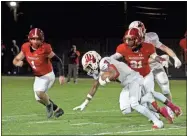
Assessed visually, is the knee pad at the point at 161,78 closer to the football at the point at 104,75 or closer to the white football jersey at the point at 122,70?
the white football jersey at the point at 122,70

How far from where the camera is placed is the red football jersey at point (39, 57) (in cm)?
1088

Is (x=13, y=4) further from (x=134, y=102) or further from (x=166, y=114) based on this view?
(x=134, y=102)

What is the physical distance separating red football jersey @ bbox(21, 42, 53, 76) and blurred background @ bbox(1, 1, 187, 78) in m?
24.4

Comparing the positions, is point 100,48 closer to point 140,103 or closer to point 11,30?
point 11,30

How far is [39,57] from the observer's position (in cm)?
1091

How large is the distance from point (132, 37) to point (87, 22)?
27.9 m

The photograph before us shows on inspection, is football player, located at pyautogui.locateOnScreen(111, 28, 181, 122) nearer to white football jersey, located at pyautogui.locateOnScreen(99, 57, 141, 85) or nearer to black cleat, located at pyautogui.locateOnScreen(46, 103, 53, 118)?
white football jersey, located at pyautogui.locateOnScreen(99, 57, 141, 85)

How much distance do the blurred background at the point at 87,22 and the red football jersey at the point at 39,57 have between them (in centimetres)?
2443

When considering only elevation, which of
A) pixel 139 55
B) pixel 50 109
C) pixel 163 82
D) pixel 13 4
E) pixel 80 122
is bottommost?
pixel 80 122

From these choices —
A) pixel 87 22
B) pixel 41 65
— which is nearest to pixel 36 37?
pixel 41 65

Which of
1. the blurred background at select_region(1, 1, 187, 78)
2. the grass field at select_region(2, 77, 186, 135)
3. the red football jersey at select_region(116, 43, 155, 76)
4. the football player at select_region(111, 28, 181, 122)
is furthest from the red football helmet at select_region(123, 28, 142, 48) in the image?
the blurred background at select_region(1, 1, 187, 78)

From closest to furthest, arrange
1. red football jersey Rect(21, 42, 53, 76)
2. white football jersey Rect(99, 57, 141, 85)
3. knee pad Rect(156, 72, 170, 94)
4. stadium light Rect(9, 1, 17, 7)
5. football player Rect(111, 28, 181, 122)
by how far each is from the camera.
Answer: white football jersey Rect(99, 57, 141, 85) → football player Rect(111, 28, 181, 122) → knee pad Rect(156, 72, 170, 94) → red football jersey Rect(21, 42, 53, 76) → stadium light Rect(9, 1, 17, 7)

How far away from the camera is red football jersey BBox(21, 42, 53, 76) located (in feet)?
35.7

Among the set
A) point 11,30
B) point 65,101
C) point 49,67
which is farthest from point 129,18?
point 49,67
